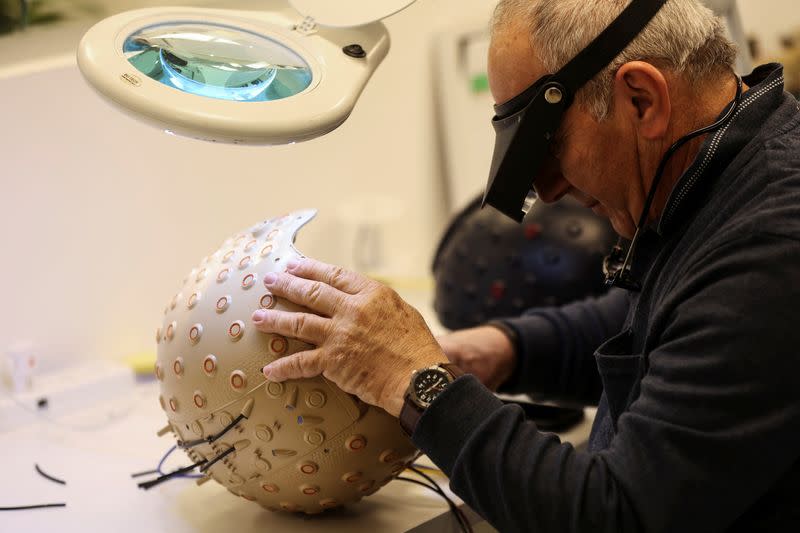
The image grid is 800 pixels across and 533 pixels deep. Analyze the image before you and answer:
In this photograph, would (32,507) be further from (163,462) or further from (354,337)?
(354,337)

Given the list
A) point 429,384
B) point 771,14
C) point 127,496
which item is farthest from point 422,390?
point 771,14

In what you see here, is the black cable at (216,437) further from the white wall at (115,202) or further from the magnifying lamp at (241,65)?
the white wall at (115,202)

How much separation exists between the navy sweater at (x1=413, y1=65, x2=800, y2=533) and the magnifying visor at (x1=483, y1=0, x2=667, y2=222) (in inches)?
5.9

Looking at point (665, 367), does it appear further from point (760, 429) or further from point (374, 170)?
point (374, 170)

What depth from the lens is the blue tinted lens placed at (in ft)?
3.40

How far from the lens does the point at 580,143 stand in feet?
3.43

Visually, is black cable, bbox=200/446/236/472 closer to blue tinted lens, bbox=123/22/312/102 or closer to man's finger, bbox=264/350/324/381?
man's finger, bbox=264/350/324/381

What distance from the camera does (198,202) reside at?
2.02 metres

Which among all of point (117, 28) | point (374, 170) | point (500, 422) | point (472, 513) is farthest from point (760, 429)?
point (374, 170)

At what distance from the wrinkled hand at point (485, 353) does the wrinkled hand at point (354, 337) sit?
363 mm

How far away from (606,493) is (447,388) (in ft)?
0.63

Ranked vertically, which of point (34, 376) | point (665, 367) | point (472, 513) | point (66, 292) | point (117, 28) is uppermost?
point (117, 28)

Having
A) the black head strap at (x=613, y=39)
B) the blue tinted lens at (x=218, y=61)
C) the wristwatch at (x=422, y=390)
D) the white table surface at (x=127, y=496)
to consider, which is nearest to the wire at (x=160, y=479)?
the white table surface at (x=127, y=496)

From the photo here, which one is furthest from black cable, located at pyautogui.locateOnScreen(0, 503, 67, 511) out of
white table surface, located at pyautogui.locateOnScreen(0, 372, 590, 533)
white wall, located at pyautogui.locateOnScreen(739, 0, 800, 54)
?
white wall, located at pyautogui.locateOnScreen(739, 0, 800, 54)
